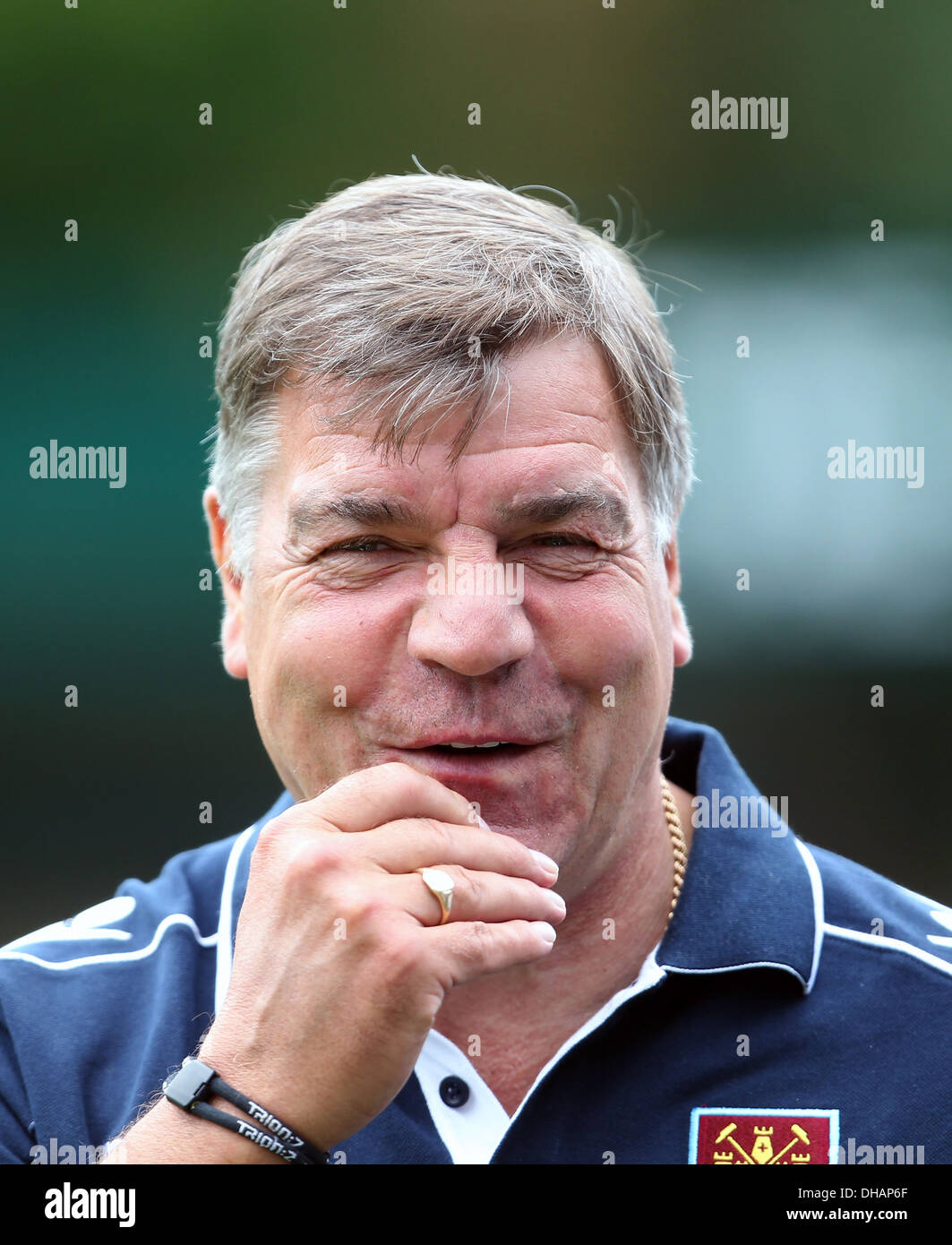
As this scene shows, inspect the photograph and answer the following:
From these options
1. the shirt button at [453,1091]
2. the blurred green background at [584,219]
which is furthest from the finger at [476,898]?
the blurred green background at [584,219]

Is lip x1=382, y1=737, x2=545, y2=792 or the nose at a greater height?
the nose

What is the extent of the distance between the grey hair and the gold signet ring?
751 millimetres

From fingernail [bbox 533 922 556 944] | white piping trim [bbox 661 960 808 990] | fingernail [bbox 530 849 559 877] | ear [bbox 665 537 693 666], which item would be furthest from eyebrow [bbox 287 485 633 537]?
white piping trim [bbox 661 960 808 990]

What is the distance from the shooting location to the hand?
6.00ft

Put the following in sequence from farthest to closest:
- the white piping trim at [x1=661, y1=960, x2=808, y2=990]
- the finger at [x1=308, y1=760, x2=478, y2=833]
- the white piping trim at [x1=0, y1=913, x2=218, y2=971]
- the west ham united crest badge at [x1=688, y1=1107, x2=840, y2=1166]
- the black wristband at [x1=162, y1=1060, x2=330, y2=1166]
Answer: the white piping trim at [x1=0, y1=913, x2=218, y2=971]
the white piping trim at [x1=661, y1=960, x2=808, y2=990]
the west ham united crest badge at [x1=688, y1=1107, x2=840, y2=1166]
the finger at [x1=308, y1=760, x2=478, y2=833]
the black wristband at [x1=162, y1=1060, x2=330, y2=1166]

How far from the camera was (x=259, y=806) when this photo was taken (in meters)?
5.73

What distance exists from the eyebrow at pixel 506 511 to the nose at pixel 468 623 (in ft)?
0.37

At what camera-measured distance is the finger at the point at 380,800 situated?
192cm

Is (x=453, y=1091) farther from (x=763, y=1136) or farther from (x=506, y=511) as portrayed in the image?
(x=506, y=511)

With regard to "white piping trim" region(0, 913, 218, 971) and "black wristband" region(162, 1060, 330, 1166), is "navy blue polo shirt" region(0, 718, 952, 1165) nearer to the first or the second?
"white piping trim" region(0, 913, 218, 971)

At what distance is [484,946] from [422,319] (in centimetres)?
114

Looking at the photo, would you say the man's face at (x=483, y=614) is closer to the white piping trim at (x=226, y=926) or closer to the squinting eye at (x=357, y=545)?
the squinting eye at (x=357, y=545)
